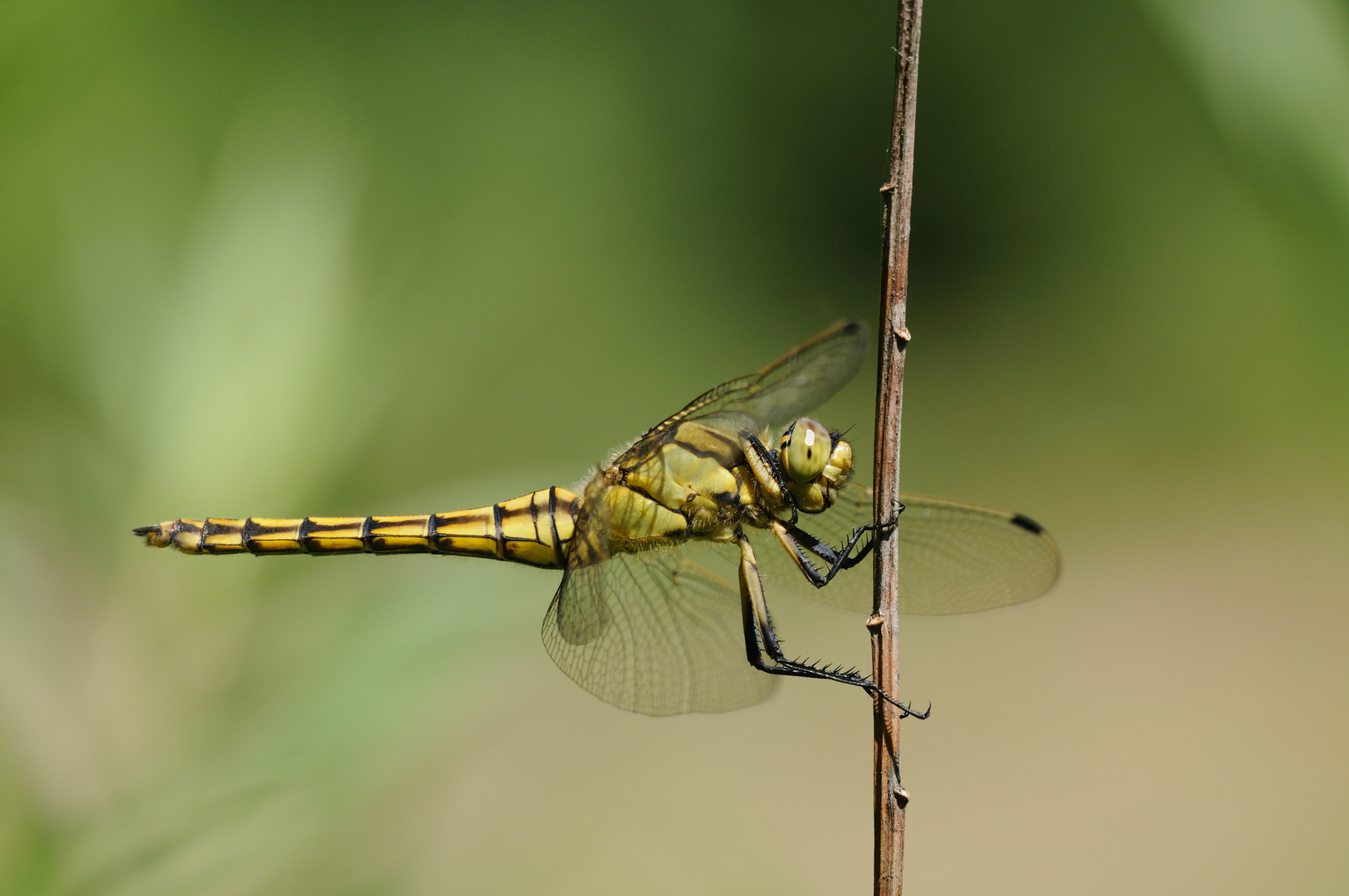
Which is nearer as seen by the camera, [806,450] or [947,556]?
[806,450]

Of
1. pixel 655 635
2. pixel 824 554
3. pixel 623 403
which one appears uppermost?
pixel 623 403

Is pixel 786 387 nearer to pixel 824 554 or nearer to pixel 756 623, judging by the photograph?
pixel 824 554

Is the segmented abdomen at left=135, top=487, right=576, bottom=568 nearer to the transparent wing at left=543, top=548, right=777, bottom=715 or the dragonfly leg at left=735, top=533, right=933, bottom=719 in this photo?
the transparent wing at left=543, top=548, right=777, bottom=715

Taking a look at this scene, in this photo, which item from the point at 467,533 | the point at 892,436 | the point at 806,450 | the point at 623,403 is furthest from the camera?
the point at 623,403

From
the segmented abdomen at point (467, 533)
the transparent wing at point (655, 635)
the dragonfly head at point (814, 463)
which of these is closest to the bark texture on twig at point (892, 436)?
the dragonfly head at point (814, 463)

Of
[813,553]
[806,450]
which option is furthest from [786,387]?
[813,553]

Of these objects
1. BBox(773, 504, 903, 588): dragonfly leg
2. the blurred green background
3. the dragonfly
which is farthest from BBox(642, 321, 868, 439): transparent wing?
the blurred green background
